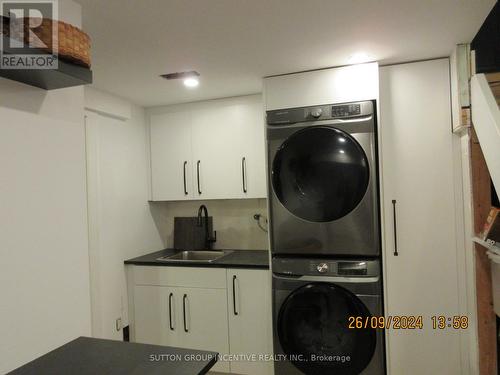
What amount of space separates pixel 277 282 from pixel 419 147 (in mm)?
1258

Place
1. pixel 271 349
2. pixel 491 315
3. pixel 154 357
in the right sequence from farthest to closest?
pixel 271 349 < pixel 491 315 < pixel 154 357

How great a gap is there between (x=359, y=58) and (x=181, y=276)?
2.00 meters

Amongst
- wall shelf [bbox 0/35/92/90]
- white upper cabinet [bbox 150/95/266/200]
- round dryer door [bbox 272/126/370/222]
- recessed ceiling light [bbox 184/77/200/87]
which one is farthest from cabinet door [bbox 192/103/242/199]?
wall shelf [bbox 0/35/92/90]

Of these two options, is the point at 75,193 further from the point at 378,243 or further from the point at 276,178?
the point at 378,243

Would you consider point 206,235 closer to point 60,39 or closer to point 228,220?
point 228,220

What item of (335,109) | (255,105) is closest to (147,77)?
(255,105)

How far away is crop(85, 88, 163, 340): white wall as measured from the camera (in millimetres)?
2410

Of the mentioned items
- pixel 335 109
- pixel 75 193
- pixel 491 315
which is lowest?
pixel 491 315

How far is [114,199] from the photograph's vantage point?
2.62m

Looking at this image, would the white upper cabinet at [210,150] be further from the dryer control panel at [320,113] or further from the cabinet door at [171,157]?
the dryer control panel at [320,113]

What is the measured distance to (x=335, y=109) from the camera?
6.93ft

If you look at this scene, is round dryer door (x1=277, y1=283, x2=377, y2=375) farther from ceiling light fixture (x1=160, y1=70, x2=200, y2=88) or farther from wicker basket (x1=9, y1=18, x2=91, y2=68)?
wicker basket (x1=9, y1=18, x2=91, y2=68)

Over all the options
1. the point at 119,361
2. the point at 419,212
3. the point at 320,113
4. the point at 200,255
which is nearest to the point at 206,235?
the point at 200,255

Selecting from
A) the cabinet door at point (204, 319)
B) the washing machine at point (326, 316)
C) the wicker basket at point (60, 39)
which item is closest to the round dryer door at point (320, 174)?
the washing machine at point (326, 316)
